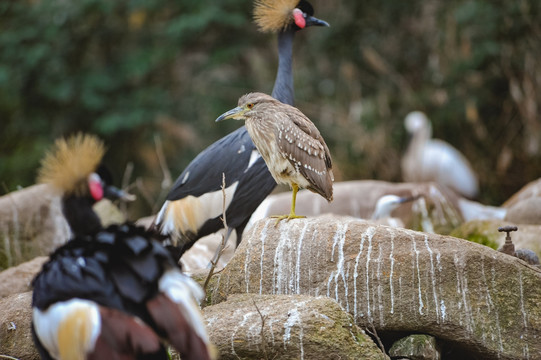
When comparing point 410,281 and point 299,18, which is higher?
point 299,18

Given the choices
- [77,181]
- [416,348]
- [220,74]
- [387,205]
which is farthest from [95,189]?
[220,74]

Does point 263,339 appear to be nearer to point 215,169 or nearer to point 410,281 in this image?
point 410,281

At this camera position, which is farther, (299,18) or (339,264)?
(299,18)

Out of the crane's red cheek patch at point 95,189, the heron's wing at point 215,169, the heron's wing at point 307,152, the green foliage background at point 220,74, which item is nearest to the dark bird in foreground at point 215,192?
the heron's wing at point 215,169

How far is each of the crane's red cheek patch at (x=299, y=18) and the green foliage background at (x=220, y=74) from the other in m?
3.71

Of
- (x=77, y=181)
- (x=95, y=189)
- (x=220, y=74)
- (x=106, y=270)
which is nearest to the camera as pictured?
(x=106, y=270)

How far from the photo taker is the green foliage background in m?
10.4

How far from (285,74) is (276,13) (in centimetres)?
56

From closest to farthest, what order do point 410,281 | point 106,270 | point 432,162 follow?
point 106,270
point 410,281
point 432,162

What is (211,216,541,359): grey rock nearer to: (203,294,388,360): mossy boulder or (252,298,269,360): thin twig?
(203,294,388,360): mossy boulder

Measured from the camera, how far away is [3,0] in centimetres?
1222

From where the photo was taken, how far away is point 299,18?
6430 mm

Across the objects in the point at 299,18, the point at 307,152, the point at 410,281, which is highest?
the point at 299,18

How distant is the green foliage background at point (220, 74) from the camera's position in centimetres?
1037
